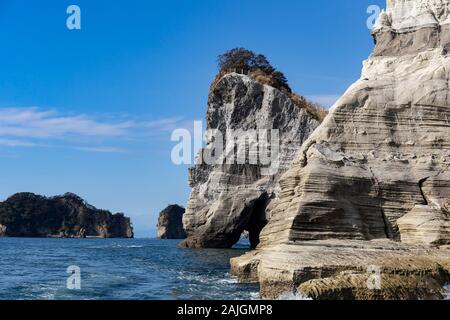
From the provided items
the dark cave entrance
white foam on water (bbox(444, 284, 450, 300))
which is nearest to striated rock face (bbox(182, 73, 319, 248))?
the dark cave entrance

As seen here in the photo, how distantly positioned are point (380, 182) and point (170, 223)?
106m

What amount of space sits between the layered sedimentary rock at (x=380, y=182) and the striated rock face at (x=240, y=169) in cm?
2520

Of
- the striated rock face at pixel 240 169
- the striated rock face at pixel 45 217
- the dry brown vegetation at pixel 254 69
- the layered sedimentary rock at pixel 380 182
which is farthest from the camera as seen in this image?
the striated rock face at pixel 45 217

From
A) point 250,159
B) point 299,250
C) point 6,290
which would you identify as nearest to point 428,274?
point 299,250

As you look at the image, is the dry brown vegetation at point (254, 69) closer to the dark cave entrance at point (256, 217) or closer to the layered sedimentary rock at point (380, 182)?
the dark cave entrance at point (256, 217)

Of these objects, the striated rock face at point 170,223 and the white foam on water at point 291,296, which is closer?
the white foam on water at point 291,296

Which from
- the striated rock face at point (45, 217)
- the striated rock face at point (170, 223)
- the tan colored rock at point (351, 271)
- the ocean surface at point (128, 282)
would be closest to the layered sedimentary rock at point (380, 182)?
the tan colored rock at point (351, 271)

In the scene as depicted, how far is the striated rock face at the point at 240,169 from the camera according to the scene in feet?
193

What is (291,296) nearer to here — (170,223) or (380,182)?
(380,182)

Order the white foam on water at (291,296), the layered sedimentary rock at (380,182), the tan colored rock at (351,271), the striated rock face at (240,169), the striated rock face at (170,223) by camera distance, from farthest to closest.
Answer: the striated rock face at (170,223) < the striated rock face at (240,169) < the layered sedimentary rock at (380,182) < the tan colored rock at (351,271) < the white foam on water at (291,296)

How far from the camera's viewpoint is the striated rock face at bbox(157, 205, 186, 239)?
433 ft

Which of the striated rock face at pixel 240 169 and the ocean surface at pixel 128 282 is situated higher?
the striated rock face at pixel 240 169

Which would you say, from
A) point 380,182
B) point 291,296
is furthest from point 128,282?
point 380,182
